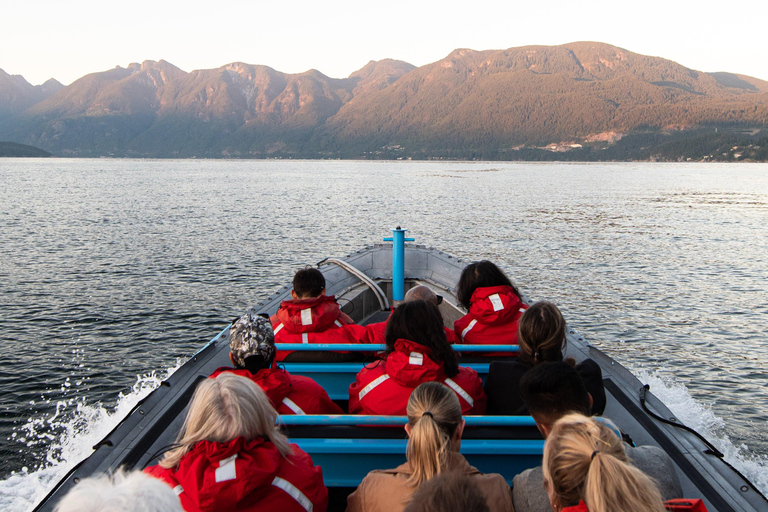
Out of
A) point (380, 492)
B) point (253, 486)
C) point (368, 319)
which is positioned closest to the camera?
point (253, 486)

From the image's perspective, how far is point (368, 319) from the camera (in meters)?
8.79

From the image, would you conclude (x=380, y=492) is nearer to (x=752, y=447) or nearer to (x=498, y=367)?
(x=498, y=367)

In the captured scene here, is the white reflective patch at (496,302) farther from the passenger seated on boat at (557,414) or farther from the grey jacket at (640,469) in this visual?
the grey jacket at (640,469)

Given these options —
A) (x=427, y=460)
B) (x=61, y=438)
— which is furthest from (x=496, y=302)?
(x=61, y=438)

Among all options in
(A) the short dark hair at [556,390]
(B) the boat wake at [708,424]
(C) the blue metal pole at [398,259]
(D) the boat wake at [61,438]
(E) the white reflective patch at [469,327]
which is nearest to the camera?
(A) the short dark hair at [556,390]

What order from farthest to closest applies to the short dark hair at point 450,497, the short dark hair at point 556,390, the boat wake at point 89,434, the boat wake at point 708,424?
the boat wake at point 708,424, the boat wake at point 89,434, the short dark hair at point 556,390, the short dark hair at point 450,497

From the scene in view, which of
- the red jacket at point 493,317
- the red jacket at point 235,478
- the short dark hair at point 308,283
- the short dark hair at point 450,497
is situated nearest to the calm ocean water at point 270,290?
the short dark hair at point 308,283

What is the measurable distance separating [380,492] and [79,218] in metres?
Answer: 31.2

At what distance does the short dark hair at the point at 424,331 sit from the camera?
3.19 metres

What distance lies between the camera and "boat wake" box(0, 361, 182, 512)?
5.82 m

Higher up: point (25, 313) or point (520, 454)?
point (520, 454)

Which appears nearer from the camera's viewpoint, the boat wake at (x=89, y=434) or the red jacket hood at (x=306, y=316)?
the red jacket hood at (x=306, y=316)

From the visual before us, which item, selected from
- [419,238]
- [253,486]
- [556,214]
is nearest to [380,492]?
[253,486]

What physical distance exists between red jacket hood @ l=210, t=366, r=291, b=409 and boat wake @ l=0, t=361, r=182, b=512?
12.6 feet
